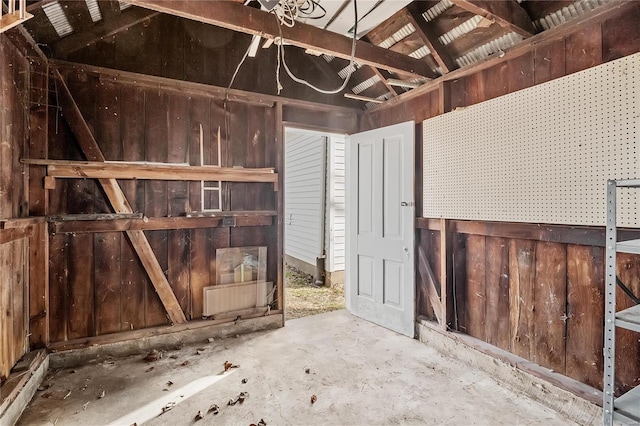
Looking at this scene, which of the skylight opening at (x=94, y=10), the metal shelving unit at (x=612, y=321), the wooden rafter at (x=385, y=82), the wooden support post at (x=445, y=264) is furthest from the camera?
the wooden rafter at (x=385, y=82)

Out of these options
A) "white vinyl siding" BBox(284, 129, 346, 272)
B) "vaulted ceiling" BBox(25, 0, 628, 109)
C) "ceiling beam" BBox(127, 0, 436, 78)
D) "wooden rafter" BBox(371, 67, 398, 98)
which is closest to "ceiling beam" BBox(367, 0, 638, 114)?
"vaulted ceiling" BBox(25, 0, 628, 109)

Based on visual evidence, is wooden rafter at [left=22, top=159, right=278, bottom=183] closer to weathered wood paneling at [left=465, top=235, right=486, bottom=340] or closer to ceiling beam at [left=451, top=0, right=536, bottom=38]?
weathered wood paneling at [left=465, top=235, right=486, bottom=340]

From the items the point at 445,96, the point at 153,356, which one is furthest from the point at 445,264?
the point at 153,356

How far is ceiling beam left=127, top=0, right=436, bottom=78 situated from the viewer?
6.57 ft

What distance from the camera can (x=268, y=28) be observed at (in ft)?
7.38

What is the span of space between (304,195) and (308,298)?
7.48 feet

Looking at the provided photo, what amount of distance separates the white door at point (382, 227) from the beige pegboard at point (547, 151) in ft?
1.44

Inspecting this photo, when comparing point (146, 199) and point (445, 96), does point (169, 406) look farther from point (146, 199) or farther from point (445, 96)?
point (445, 96)

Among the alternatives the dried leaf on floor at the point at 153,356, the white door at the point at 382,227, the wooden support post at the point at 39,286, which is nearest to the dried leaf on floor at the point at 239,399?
the dried leaf on floor at the point at 153,356

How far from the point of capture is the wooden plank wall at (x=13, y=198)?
2.11m

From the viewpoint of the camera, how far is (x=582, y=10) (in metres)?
2.13

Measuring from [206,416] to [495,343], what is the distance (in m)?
2.28

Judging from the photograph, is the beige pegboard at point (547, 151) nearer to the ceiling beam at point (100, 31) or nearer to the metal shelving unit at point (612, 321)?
the metal shelving unit at point (612, 321)

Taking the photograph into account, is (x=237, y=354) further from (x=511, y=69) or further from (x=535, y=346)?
(x=511, y=69)
